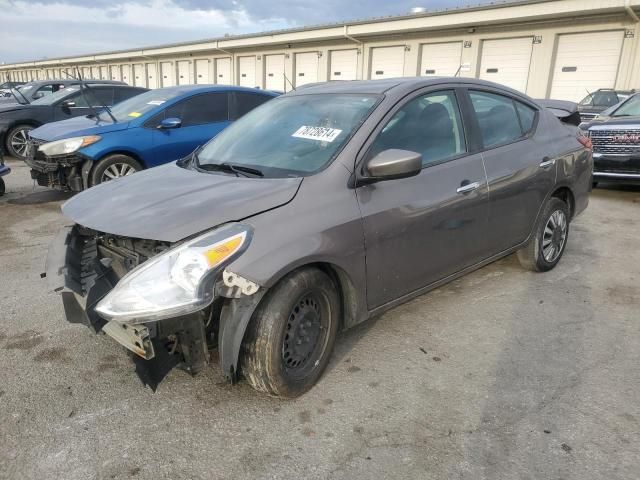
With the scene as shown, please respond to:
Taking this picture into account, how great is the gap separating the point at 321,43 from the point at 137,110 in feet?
72.4

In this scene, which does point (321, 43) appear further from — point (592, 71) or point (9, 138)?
point (9, 138)

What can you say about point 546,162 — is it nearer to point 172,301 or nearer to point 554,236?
point 554,236

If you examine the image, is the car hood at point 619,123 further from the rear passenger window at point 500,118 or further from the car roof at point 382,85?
the car roof at point 382,85

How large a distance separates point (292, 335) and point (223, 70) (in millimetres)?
35074

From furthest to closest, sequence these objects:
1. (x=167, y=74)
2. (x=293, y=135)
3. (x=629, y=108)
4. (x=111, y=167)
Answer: (x=167, y=74) → (x=629, y=108) → (x=111, y=167) → (x=293, y=135)

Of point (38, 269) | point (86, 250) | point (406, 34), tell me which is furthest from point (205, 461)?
point (406, 34)

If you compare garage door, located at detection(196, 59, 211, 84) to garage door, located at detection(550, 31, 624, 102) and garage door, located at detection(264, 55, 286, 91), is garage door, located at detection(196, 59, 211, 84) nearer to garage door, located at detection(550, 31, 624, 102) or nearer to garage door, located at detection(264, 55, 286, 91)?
garage door, located at detection(264, 55, 286, 91)

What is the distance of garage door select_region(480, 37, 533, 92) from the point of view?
19.5 m

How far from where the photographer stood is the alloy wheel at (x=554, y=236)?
432cm

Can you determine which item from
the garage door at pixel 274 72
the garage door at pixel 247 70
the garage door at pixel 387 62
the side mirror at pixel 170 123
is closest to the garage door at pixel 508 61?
the garage door at pixel 387 62

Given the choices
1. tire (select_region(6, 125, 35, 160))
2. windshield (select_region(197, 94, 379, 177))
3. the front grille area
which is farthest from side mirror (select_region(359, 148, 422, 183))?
tire (select_region(6, 125, 35, 160))

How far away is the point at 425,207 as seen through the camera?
9.96ft

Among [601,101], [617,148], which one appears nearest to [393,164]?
[617,148]

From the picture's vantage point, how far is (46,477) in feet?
6.86
